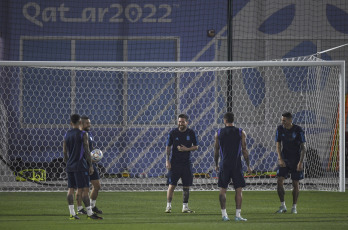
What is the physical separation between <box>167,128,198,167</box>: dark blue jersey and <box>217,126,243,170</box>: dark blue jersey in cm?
147

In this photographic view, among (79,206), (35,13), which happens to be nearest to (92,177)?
(79,206)

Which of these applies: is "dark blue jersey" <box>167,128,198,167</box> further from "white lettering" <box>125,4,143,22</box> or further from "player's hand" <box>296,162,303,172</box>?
"white lettering" <box>125,4,143,22</box>

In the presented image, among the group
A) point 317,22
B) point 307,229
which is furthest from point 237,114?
point 307,229

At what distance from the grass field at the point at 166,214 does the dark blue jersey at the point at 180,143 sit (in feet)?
2.71

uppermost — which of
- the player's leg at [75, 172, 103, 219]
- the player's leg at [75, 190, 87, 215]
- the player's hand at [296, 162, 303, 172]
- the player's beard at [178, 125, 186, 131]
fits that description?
the player's beard at [178, 125, 186, 131]

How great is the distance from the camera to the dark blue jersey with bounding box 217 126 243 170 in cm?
892

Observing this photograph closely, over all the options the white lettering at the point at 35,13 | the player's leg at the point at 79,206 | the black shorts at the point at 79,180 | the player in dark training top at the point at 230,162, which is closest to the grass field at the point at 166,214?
the player's leg at the point at 79,206

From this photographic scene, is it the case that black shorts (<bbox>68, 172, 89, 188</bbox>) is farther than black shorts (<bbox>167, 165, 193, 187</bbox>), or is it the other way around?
black shorts (<bbox>167, 165, 193, 187</bbox>)

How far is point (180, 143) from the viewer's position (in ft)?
33.9

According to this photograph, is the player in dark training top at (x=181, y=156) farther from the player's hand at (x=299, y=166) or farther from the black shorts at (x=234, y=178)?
the player's hand at (x=299, y=166)

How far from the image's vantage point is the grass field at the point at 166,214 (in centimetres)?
850

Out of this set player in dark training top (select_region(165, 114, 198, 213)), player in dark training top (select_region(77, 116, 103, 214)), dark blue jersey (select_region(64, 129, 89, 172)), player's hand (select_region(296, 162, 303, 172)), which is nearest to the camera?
dark blue jersey (select_region(64, 129, 89, 172))

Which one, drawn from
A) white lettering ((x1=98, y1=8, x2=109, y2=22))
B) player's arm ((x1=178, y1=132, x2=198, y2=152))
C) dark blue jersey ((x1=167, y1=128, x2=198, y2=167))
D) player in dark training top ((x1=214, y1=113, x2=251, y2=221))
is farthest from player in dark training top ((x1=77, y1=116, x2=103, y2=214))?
white lettering ((x1=98, y1=8, x2=109, y2=22))

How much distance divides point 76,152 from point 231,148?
84.9 inches
